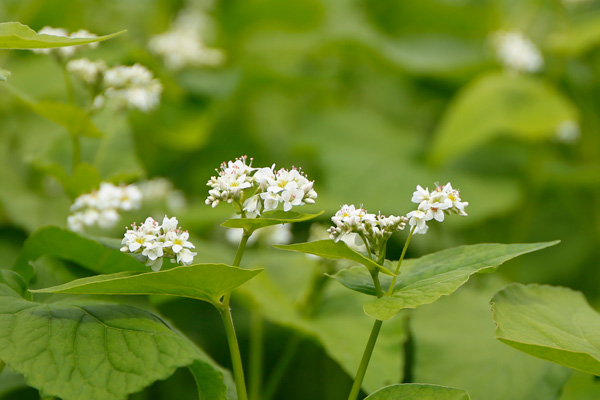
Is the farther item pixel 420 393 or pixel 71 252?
pixel 71 252

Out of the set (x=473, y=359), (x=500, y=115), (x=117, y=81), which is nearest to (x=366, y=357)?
(x=473, y=359)

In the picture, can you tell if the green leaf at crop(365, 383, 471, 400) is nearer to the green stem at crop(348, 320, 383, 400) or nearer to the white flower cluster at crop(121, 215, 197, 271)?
the green stem at crop(348, 320, 383, 400)

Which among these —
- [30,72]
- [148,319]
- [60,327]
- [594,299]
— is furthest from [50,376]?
[594,299]

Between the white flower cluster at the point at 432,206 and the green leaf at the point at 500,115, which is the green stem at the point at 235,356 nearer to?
the white flower cluster at the point at 432,206

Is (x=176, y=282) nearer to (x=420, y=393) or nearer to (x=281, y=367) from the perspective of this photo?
(x=420, y=393)

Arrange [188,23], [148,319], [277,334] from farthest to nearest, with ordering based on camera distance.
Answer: [188,23] < [277,334] < [148,319]

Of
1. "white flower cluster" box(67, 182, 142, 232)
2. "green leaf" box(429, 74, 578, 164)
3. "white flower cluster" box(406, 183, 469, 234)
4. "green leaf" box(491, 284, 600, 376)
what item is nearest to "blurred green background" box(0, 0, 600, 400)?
"green leaf" box(429, 74, 578, 164)

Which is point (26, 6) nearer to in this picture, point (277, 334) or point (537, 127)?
point (277, 334)
